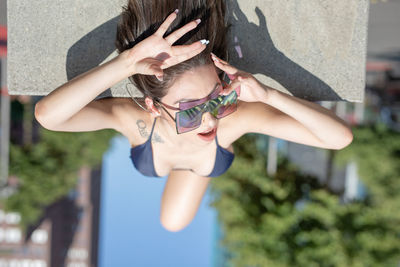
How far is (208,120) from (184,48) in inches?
23.6

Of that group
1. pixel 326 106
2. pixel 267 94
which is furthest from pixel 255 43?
pixel 326 106

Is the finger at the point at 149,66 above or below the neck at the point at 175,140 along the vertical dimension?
above

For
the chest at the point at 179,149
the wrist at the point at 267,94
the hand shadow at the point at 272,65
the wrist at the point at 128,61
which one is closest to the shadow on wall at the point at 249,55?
the hand shadow at the point at 272,65

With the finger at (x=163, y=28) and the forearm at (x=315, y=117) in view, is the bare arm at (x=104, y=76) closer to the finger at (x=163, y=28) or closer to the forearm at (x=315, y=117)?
the finger at (x=163, y=28)

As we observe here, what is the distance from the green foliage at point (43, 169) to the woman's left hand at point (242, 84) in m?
10.8

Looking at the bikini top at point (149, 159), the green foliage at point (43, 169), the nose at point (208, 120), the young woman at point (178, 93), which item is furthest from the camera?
the green foliage at point (43, 169)

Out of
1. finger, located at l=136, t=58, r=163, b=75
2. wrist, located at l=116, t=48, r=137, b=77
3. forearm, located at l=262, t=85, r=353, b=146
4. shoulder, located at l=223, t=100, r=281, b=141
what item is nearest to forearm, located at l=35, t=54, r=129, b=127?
wrist, located at l=116, t=48, r=137, b=77

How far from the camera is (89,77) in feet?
8.16

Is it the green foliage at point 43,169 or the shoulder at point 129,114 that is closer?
the shoulder at point 129,114

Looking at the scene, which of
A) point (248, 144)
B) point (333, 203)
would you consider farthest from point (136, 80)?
point (248, 144)

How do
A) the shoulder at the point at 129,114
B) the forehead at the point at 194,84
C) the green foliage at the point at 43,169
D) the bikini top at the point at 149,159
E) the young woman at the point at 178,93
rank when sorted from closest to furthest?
the young woman at the point at 178,93, the forehead at the point at 194,84, the shoulder at the point at 129,114, the bikini top at the point at 149,159, the green foliage at the point at 43,169

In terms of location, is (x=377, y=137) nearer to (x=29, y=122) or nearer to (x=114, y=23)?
(x=114, y=23)

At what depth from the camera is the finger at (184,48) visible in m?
2.26

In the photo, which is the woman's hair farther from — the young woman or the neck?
the neck
